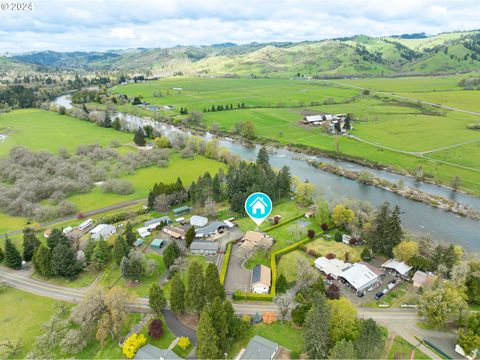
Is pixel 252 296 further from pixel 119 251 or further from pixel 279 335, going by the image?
pixel 119 251

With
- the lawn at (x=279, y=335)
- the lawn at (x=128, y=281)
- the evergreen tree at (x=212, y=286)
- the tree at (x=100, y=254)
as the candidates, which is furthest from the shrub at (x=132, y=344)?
the tree at (x=100, y=254)

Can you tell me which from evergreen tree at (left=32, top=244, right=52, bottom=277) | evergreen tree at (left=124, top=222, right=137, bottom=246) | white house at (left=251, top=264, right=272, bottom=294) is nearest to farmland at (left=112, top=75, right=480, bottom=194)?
white house at (left=251, top=264, right=272, bottom=294)

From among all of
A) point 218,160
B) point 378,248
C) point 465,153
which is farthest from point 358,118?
point 378,248

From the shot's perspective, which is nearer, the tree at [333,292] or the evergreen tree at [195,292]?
the evergreen tree at [195,292]

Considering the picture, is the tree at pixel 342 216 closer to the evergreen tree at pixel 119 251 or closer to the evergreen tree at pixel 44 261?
the evergreen tree at pixel 119 251

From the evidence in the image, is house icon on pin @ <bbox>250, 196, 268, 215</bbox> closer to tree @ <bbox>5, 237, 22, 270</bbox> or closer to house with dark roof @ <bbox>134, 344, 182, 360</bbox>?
house with dark roof @ <bbox>134, 344, 182, 360</bbox>

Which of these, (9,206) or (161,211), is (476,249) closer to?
(161,211)
